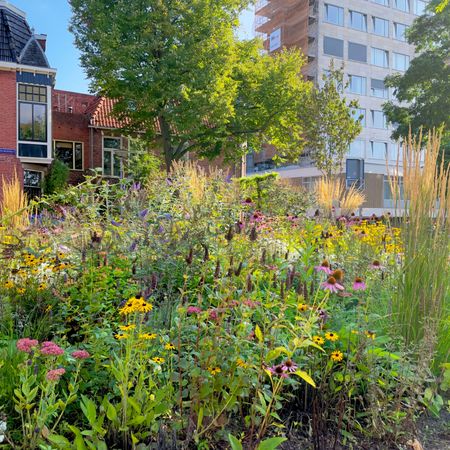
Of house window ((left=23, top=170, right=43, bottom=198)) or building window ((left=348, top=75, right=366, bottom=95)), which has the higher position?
building window ((left=348, top=75, right=366, bottom=95))

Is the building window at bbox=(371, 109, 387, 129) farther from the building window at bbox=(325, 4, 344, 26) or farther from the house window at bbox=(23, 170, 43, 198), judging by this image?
the house window at bbox=(23, 170, 43, 198)

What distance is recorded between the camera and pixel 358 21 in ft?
122

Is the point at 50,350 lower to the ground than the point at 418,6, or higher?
lower

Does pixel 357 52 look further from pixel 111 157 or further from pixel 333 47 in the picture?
pixel 111 157

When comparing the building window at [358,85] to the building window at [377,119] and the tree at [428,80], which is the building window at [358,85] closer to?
the building window at [377,119]

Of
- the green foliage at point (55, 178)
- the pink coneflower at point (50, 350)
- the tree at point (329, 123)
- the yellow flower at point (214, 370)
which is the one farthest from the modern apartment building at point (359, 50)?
the pink coneflower at point (50, 350)

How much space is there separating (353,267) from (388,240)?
139 cm

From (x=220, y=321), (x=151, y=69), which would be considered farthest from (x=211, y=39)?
(x=220, y=321)

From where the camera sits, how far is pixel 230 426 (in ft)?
6.83

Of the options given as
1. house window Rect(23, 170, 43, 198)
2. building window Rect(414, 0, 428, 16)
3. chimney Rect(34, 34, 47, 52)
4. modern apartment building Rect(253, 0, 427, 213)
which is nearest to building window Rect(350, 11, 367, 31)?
modern apartment building Rect(253, 0, 427, 213)

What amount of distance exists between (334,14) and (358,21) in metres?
2.47

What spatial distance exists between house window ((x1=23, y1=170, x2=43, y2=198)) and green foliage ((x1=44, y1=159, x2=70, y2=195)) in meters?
1.08

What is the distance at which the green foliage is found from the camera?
65.4 ft

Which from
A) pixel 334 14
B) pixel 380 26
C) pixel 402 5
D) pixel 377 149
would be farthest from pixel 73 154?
pixel 402 5
